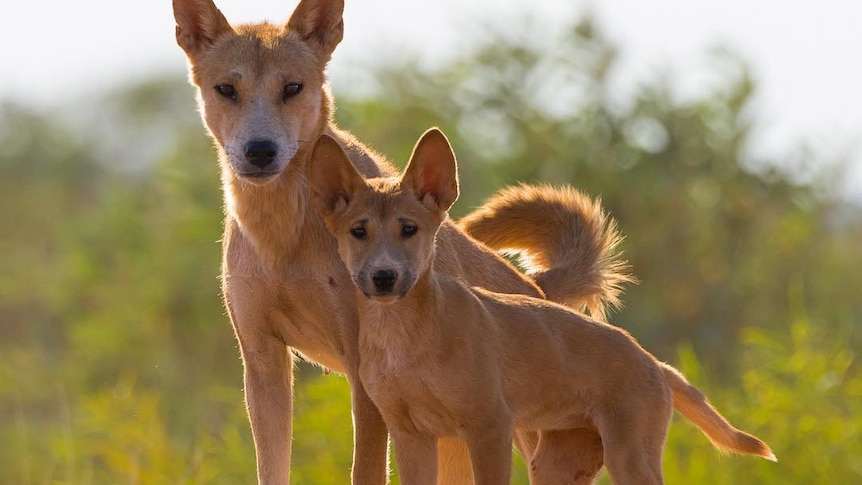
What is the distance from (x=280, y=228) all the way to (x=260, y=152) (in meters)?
0.37

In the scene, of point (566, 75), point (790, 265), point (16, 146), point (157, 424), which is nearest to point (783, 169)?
point (790, 265)

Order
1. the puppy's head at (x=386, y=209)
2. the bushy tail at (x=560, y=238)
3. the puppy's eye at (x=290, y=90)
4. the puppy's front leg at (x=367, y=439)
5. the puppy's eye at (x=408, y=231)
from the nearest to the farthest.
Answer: the puppy's head at (x=386, y=209), the puppy's eye at (x=408, y=231), the puppy's front leg at (x=367, y=439), the puppy's eye at (x=290, y=90), the bushy tail at (x=560, y=238)

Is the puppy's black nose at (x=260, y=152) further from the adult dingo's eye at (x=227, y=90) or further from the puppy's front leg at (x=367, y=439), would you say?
the puppy's front leg at (x=367, y=439)

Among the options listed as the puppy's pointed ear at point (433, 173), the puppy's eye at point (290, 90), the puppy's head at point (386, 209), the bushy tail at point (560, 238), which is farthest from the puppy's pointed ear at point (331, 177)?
the bushy tail at point (560, 238)

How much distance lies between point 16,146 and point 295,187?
101 feet

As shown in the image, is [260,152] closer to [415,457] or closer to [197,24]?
[197,24]

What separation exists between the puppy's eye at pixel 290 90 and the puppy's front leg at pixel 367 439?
4.18ft

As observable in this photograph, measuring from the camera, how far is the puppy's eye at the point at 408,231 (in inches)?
230

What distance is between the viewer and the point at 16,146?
36.1m

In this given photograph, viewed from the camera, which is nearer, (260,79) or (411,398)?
(411,398)

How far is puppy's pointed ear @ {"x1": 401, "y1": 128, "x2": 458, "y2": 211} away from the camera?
5992 mm

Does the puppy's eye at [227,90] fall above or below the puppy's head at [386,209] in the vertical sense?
below

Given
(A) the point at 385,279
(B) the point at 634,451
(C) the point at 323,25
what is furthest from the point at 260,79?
(B) the point at 634,451

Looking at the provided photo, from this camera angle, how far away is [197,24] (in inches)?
276
